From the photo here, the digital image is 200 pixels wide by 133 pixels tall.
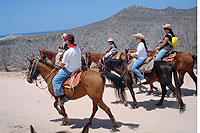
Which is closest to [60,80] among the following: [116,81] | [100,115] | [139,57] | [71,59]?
[71,59]

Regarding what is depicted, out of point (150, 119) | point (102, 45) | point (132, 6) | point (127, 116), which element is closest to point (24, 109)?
point (127, 116)

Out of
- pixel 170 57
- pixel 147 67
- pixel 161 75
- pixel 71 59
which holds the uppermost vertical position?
pixel 71 59

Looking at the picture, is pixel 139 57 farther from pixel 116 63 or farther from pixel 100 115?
pixel 100 115

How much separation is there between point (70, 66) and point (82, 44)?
1582cm

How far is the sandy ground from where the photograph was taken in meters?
6.56

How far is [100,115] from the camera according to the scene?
772 centimetres

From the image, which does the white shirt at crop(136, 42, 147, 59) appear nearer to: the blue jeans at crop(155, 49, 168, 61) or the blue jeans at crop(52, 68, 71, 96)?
the blue jeans at crop(155, 49, 168, 61)

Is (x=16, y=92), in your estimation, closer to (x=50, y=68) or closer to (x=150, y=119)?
(x=50, y=68)

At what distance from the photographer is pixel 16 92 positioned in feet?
38.3

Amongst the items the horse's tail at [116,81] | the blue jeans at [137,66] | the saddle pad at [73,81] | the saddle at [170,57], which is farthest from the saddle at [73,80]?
the saddle at [170,57]

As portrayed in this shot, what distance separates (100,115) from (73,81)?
1.89 m

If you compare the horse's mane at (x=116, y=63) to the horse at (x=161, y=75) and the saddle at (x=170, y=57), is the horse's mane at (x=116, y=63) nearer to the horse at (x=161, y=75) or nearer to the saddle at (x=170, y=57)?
the horse at (x=161, y=75)

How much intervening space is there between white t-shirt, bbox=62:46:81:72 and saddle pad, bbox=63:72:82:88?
20 centimetres

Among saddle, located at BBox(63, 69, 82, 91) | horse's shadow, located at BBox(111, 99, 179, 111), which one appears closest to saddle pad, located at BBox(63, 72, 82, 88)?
saddle, located at BBox(63, 69, 82, 91)
